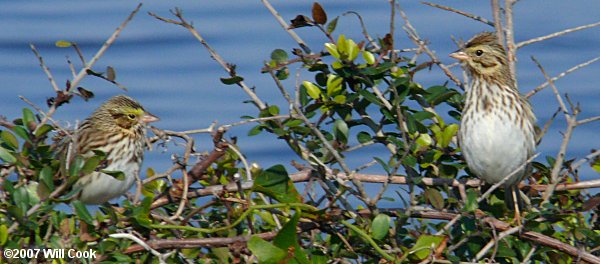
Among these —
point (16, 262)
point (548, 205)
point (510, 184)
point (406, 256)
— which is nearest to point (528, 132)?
point (510, 184)

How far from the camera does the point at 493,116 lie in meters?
5.16

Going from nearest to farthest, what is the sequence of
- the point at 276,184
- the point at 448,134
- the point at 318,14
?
the point at 276,184
the point at 318,14
the point at 448,134

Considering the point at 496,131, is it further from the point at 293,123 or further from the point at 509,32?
the point at 293,123

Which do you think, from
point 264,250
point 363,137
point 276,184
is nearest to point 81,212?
point 264,250

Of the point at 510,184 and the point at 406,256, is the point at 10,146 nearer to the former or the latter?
the point at 406,256

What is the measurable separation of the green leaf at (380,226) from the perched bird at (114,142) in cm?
119

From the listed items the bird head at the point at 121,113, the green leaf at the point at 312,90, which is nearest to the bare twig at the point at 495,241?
the green leaf at the point at 312,90

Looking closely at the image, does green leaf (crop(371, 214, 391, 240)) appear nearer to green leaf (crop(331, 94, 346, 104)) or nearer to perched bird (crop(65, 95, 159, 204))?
green leaf (crop(331, 94, 346, 104))

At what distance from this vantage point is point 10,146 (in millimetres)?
3848

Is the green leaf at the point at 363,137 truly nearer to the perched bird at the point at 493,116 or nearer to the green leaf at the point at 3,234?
the perched bird at the point at 493,116

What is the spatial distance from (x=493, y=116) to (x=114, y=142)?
154 cm

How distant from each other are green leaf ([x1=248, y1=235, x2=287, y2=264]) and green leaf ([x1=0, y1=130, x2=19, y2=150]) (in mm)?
789

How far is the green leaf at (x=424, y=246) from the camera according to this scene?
12.5 ft

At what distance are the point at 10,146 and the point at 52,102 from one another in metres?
0.31
